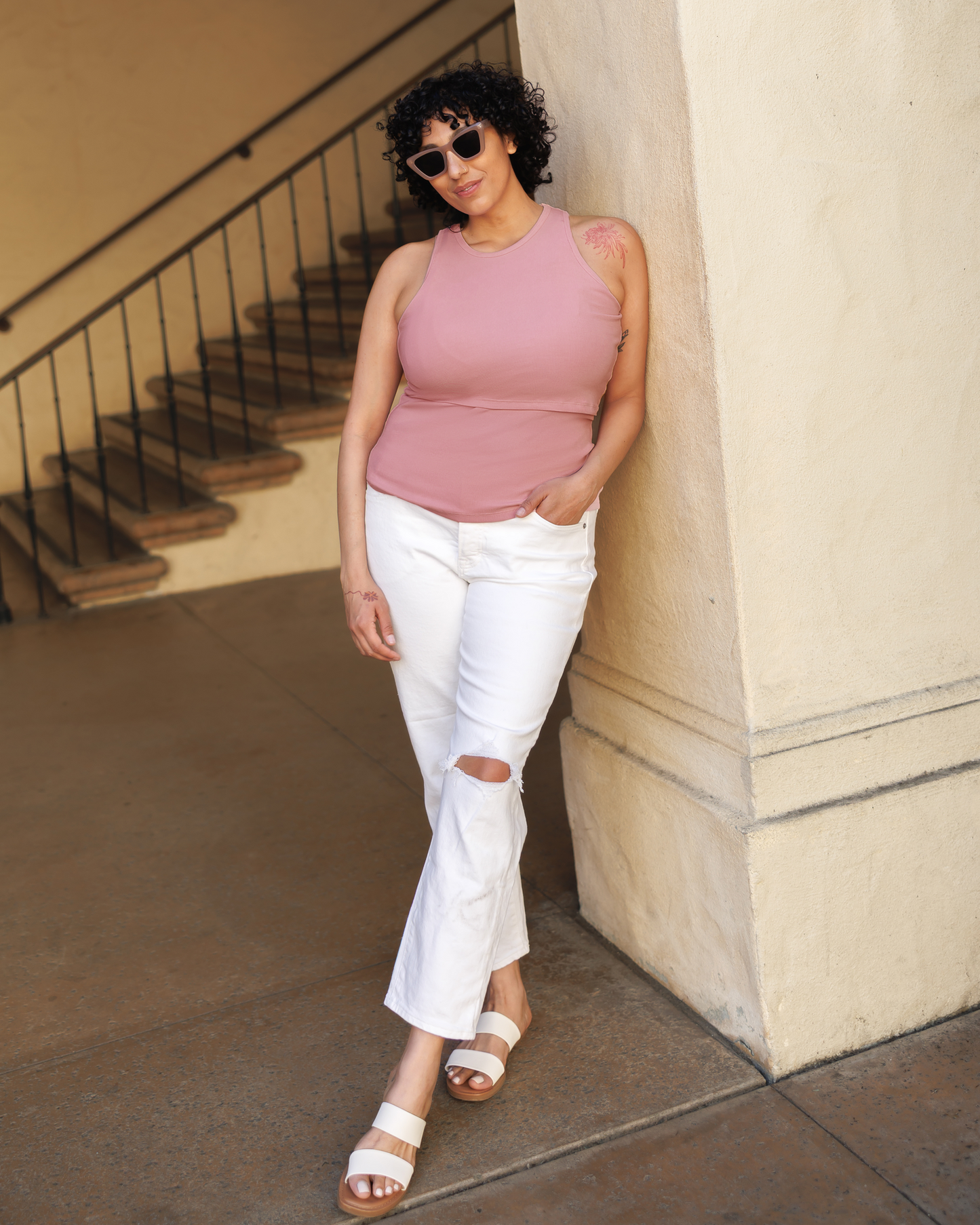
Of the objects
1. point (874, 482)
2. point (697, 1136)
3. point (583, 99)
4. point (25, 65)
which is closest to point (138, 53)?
point (25, 65)

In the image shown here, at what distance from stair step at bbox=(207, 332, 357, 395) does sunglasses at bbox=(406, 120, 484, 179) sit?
4.19m

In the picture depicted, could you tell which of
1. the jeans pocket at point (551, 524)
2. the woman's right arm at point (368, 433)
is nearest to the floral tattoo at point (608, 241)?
the woman's right arm at point (368, 433)

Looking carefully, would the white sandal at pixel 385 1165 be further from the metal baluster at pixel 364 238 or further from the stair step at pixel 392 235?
the stair step at pixel 392 235

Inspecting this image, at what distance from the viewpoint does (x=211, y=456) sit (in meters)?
5.81

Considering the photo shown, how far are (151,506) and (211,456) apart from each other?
373 mm

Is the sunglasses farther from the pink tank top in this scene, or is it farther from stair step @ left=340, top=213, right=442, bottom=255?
stair step @ left=340, top=213, right=442, bottom=255

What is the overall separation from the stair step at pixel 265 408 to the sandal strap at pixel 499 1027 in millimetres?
3976

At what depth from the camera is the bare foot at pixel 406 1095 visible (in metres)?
1.67

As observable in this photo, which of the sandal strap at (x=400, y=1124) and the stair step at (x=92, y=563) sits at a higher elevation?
the stair step at (x=92, y=563)

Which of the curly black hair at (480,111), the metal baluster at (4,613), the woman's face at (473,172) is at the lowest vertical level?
the metal baluster at (4,613)

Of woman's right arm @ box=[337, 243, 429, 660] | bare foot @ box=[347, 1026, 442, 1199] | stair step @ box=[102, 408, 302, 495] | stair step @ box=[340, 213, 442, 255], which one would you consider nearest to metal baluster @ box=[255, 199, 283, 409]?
stair step @ box=[102, 408, 302, 495]

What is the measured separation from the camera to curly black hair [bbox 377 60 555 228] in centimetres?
179

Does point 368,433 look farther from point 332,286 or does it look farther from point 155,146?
point 155,146

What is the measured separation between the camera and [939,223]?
71.6 inches
